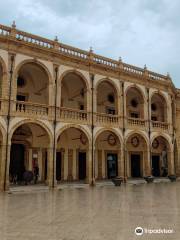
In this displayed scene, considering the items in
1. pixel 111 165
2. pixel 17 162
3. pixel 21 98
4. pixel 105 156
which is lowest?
pixel 111 165

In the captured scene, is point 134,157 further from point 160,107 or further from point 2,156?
point 2,156

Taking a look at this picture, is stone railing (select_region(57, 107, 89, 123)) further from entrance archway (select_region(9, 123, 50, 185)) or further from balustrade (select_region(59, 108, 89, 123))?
entrance archway (select_region(9, 123, 50, 185))

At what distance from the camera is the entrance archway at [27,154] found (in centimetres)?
1914

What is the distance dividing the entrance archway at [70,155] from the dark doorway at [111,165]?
2.93 metres

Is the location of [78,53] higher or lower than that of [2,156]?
higher

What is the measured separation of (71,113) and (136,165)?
11251 millimetres

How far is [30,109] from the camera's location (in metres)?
16.9

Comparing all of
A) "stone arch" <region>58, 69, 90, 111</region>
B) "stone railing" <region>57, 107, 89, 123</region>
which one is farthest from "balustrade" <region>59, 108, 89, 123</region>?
"stone arch" <region>58, 69, 90, 111</region>

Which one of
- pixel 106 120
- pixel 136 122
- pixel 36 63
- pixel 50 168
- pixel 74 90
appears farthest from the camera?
pixel 136 122

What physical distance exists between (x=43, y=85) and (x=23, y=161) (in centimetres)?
634

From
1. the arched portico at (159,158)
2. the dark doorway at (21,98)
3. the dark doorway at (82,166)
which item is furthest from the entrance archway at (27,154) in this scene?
the arched portico at (159,158)

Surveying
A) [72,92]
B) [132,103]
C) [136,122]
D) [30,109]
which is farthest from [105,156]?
[30,109]

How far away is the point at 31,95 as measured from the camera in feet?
66.7

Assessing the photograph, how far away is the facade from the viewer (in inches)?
656
